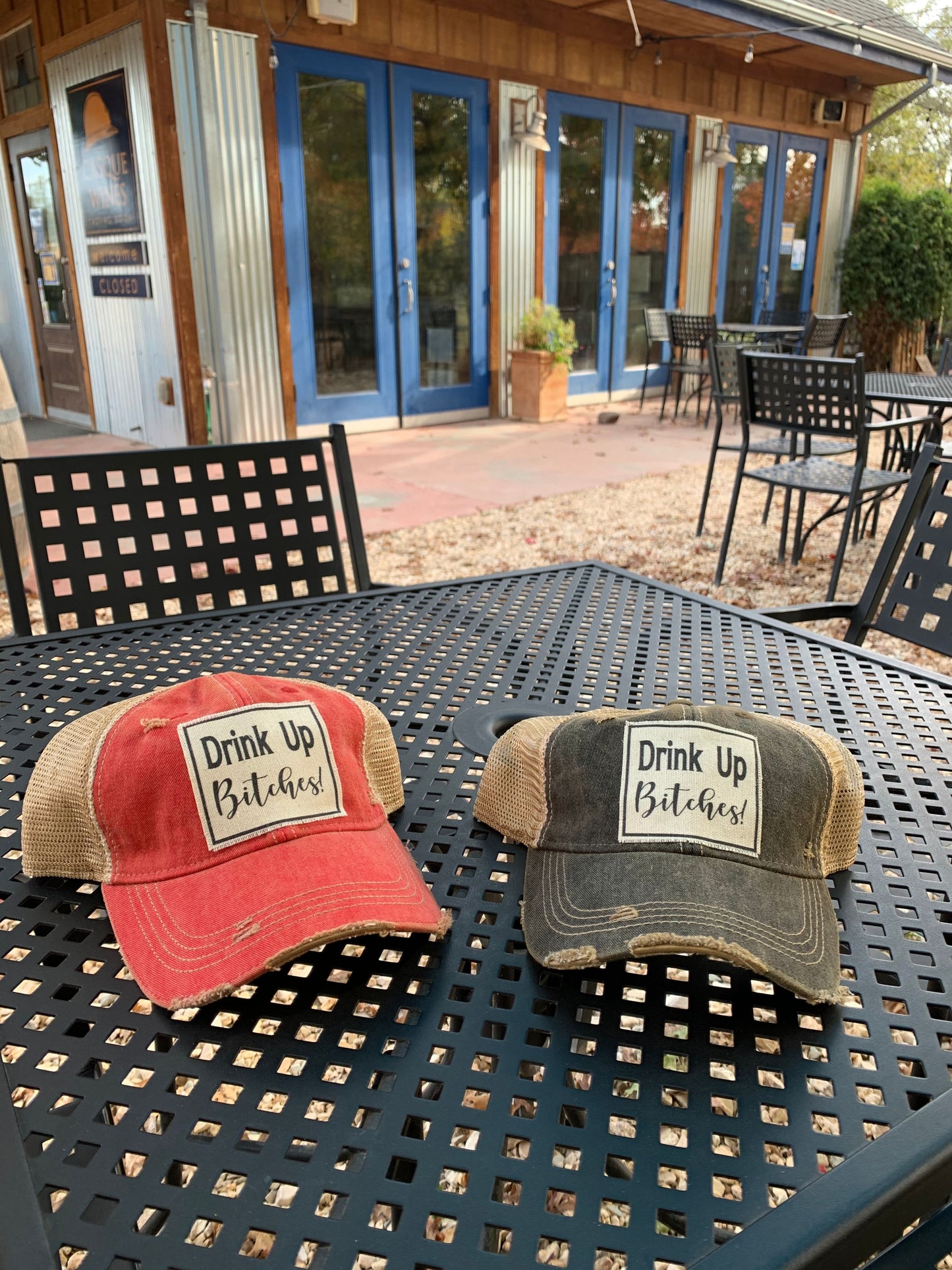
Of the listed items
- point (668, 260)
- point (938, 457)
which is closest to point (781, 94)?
point (668, 260)

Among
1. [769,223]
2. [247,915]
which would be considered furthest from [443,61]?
[247,915]

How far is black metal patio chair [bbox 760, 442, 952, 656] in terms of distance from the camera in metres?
1.57

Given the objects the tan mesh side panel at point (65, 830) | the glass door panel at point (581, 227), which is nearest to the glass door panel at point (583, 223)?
the glass door panel at point (581, 227)

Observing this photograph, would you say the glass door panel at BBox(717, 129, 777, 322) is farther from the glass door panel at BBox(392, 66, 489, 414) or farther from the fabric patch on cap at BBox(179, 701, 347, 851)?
the fabric patch on cap at BBox(179, 701, 347, 851)

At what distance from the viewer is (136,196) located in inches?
241

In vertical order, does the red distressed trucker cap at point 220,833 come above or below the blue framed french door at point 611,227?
below

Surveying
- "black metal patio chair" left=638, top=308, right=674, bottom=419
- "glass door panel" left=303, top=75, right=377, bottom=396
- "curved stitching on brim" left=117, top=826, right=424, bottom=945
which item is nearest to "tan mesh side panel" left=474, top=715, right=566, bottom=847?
"curved stitching on brim" left=117, top=826, right=424, bottom=945

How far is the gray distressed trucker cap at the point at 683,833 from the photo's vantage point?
65 centimetres

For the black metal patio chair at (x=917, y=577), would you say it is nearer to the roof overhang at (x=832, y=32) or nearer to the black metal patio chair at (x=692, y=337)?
the black metal patio chair at (x=692, y=337)

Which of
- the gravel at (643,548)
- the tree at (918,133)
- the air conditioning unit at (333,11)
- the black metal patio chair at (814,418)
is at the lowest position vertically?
the gravel at (643,548)

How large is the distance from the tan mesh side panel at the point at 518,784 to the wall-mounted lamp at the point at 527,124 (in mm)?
7671

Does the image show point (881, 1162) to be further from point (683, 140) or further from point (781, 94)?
point (781, 94)

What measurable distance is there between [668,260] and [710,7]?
2.38 meters

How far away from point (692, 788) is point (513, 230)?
799 centimetres
